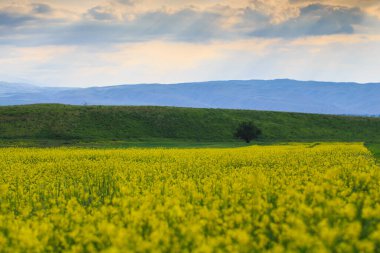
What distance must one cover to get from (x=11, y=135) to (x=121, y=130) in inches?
890

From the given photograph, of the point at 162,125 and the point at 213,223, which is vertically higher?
the point at 162,125

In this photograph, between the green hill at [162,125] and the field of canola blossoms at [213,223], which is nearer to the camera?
the field of canola blossoms at [213,223]

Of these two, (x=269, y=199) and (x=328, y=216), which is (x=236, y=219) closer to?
(x=328, y=216)

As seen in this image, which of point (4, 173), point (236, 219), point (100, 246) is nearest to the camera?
point (100, 246)

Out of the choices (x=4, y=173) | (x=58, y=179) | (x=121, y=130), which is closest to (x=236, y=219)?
(x=58, y=179)

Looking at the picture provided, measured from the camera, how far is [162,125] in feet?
369

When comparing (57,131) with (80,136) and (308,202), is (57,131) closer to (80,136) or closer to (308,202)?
(80,136)

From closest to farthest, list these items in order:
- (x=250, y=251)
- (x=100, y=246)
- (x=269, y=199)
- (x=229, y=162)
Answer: (x=250, y=251)
(x=100, y=246)
(x=269, y=199)
(x=229, y=162)

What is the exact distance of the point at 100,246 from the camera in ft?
34.3

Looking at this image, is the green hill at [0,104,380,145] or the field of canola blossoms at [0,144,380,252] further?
the green hill at [0,104,380,145]

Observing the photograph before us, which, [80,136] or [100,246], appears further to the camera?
[80,136]

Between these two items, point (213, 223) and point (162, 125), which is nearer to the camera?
point (213, 223)

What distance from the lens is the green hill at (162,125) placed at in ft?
325

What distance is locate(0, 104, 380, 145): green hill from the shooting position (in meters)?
99.1
